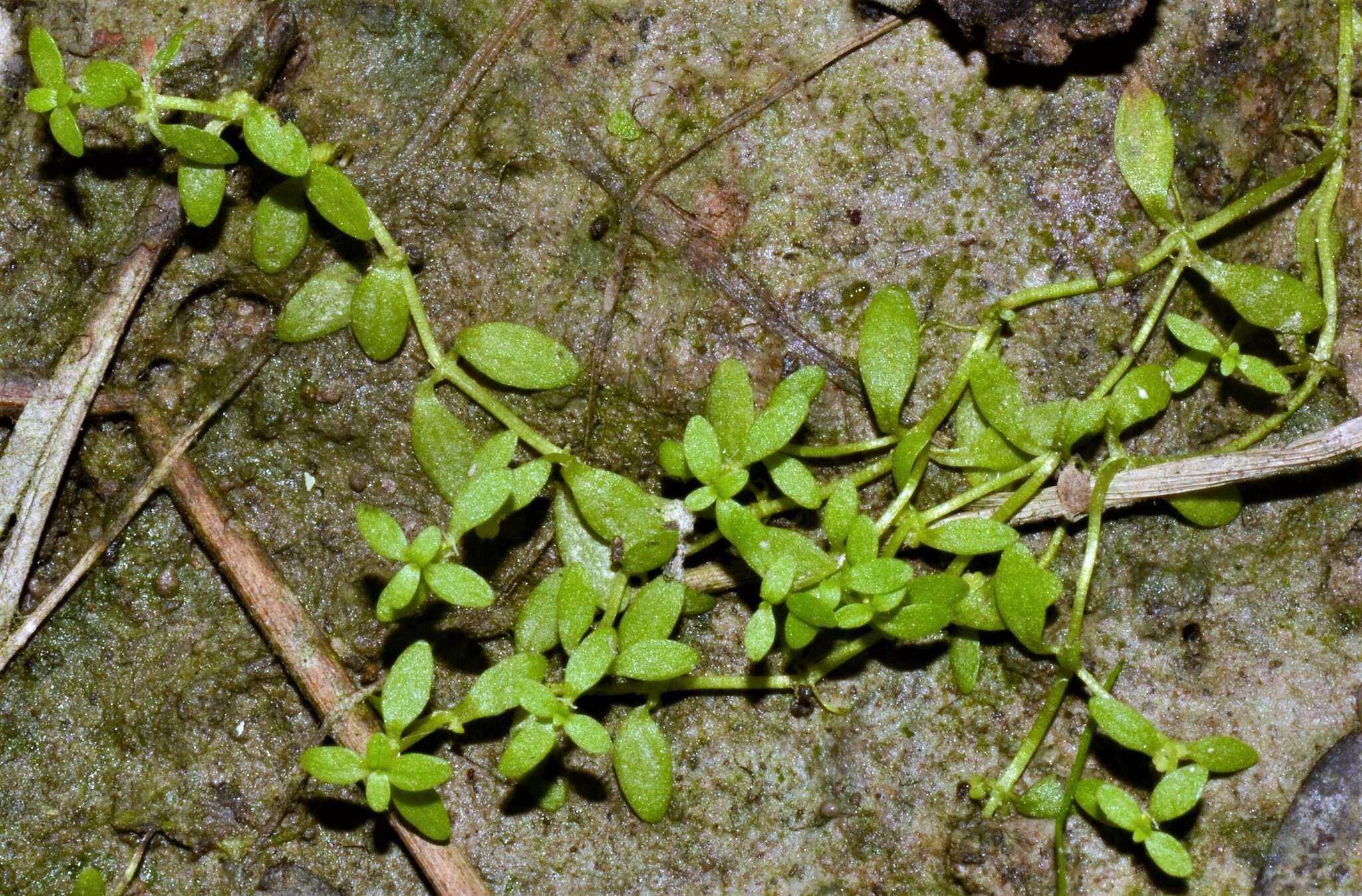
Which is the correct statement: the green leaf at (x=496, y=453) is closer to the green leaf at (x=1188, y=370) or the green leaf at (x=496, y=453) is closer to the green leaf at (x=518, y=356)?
the green leaf at (x=518, y=356)

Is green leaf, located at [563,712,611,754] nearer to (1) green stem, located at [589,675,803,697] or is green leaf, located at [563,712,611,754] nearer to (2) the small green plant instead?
(2) the small green plant

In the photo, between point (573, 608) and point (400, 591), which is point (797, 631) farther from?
point (400, 591)

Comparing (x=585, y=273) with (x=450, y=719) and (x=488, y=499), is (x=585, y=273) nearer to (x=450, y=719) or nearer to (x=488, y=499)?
(x=488, y=499)

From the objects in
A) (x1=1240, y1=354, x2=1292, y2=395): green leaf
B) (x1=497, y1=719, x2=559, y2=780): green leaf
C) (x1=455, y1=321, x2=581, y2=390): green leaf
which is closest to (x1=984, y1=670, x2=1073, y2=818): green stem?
(x1=1240, y1=354, x2=1292, y2=395): green leaf

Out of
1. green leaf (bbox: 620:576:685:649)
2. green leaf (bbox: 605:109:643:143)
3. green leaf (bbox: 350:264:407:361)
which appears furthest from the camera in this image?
green leaf (bbox: 605:109:643:143)

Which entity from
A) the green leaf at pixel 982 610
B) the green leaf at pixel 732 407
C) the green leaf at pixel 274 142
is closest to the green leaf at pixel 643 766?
the green leaf at pixel 732 407

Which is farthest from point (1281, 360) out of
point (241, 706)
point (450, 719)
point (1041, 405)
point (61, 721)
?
point (61, 721)
